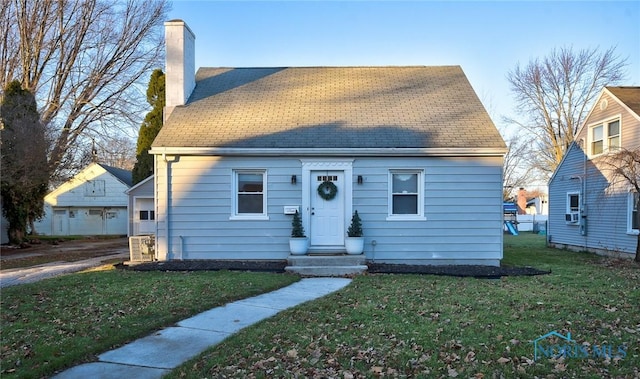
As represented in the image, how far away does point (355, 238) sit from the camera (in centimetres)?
1007

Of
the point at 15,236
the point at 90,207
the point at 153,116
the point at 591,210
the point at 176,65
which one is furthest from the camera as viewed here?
the point at 90,207

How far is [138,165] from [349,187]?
53.3 ft

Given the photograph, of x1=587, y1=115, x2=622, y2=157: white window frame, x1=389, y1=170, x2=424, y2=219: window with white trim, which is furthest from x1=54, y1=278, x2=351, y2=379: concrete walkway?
x1=587, y1=115, x2=622, y2=157: white window frame

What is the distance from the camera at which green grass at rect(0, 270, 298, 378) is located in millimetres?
4336

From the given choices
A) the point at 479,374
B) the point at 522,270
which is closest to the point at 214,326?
the point at 479,374

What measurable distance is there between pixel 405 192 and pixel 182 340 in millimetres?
7056

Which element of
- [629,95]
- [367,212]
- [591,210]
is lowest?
[591,210]

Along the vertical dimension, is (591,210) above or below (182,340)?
above

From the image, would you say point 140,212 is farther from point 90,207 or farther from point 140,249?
point 140,249

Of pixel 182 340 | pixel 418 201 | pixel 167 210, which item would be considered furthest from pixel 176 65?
pixel 182 340

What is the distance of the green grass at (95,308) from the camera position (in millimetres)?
4336

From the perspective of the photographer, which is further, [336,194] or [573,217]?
[573,217]

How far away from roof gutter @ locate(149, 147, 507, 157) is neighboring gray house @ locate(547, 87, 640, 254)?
6.12m

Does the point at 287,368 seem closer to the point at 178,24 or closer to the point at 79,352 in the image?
the point at 79,352
